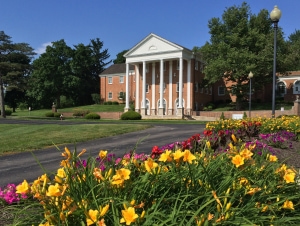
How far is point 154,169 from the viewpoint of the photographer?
2.50 meters

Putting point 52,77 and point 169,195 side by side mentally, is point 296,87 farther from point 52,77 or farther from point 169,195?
point 169,195

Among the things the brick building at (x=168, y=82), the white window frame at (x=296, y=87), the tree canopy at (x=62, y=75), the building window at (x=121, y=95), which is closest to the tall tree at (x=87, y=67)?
the tree canopy at (x=62, y=75)

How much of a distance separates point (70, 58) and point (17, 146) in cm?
6921

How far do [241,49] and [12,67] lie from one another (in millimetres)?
32945

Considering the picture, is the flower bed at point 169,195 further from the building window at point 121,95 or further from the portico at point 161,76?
the building window at point 121,95

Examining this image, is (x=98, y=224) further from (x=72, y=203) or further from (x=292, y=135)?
(x=292, y=135)

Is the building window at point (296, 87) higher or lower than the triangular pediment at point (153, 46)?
lower

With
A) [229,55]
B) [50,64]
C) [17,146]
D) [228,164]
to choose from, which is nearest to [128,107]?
[229,55]

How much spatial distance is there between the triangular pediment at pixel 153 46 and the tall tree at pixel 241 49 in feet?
17.2

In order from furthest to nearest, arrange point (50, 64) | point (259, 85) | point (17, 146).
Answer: point (50, 64), point (259, 85), point (17, 146)

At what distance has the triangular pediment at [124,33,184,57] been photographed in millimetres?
48500

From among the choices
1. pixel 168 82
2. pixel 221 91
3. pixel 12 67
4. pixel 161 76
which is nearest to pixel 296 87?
pixel 221 91

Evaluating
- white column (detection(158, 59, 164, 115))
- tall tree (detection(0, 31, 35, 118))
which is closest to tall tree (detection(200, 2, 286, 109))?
white column (detection(158, 59, 164, 115))

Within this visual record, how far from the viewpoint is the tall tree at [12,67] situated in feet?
142
